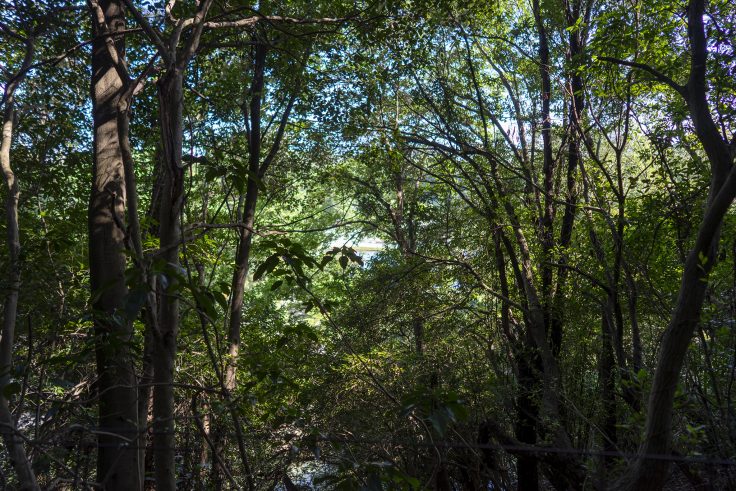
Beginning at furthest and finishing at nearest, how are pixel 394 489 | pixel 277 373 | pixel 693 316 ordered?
pixel 693 316 < pixel 277 373 < pixel 394 489

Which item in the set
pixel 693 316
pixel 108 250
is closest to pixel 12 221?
pixel 108 250

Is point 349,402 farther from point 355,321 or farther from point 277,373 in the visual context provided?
point 277,373

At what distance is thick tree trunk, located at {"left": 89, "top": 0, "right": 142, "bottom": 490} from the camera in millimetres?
2607

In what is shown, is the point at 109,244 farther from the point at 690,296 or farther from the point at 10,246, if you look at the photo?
the point at 690,296

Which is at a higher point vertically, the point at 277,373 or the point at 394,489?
the point at 277,373

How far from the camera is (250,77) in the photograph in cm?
787

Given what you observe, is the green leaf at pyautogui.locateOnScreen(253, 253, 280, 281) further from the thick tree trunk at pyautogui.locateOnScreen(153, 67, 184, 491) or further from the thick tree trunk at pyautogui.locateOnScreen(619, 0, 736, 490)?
the thick tree trunk at pyautogui.locateOnScreen(619, 0, 736, 490)

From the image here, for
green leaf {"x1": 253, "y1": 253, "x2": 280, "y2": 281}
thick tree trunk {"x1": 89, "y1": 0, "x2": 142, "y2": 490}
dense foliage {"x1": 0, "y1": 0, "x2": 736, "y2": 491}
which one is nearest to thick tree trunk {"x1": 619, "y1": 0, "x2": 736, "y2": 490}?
dense foliage {"x1": 0, "y1": 0, "x2": 736, "y2": 491}

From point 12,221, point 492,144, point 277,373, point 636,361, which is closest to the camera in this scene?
point 277,373

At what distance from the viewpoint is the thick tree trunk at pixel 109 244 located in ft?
8.55

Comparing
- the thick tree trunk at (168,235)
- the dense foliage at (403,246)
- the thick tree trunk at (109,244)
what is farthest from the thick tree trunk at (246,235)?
the thick tree trunk at (168,235)

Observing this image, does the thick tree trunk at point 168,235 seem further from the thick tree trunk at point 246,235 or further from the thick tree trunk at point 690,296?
the thick tree trunk at point 246,235

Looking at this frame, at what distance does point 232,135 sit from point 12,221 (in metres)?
5.86

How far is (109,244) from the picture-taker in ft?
9.68
